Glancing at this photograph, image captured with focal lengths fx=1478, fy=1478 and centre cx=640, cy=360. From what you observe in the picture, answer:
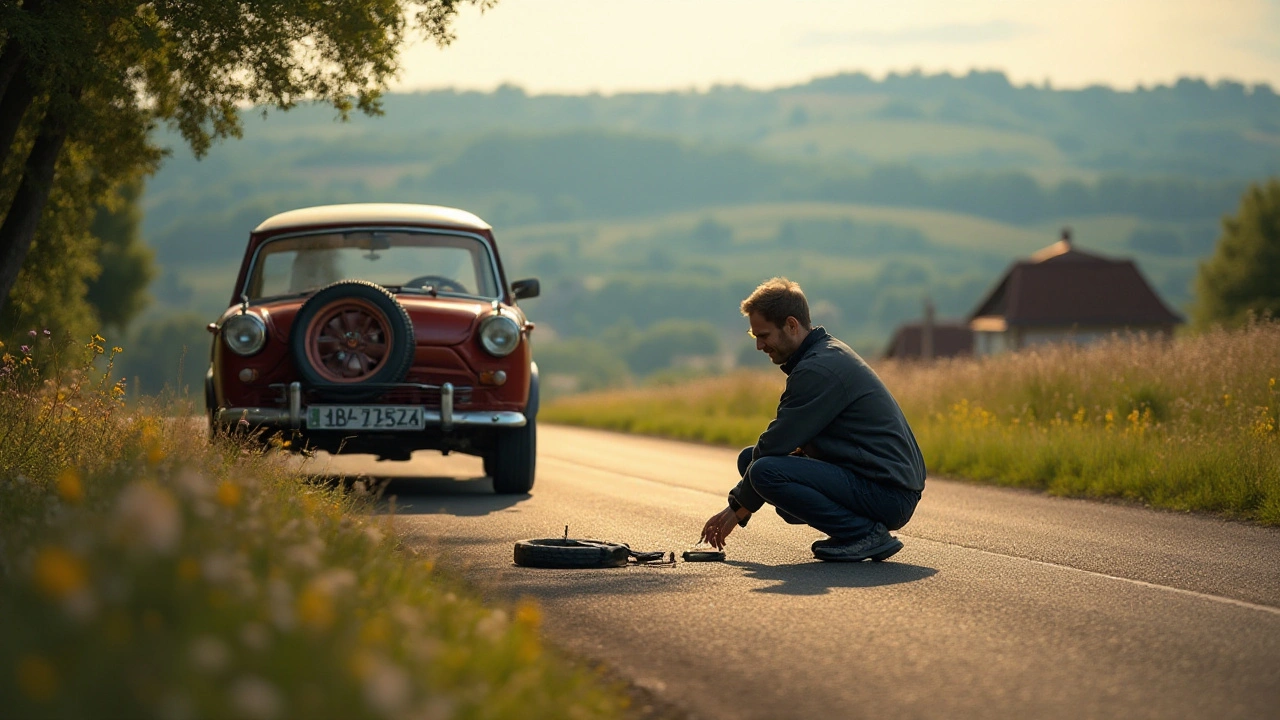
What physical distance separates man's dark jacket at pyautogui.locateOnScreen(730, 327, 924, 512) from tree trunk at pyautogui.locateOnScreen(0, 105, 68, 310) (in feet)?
34.4

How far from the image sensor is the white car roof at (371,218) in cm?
1314

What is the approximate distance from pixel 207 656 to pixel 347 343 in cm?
862

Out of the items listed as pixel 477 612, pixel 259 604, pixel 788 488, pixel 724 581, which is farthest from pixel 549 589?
pixel 259 604

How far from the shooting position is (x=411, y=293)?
12.7 meters

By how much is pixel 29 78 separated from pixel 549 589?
917 cm

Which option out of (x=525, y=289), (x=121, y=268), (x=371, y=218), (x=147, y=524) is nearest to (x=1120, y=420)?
(x=525, y=289)

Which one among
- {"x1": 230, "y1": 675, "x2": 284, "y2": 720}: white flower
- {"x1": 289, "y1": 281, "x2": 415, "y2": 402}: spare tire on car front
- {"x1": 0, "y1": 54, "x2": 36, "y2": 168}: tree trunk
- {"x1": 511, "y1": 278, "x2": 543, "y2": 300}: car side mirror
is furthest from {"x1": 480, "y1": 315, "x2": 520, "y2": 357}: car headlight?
{"x1": 230, "y1": 675, "x2": 284, "y2": 720}: white flower

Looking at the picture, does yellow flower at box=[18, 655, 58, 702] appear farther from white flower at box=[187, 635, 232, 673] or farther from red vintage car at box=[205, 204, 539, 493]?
red vintage car at box=[205, 204, 539, 493]

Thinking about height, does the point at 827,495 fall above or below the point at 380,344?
below

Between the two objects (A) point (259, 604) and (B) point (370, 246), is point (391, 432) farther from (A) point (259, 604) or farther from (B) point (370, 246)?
(A) point (259, 604)

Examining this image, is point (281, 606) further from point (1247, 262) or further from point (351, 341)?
point (1247, 262)

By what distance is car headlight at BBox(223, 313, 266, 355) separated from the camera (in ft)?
37.9

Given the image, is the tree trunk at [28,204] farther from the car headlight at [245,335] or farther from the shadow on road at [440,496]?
the car headlight at [245,335]

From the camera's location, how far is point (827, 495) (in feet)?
26.5
